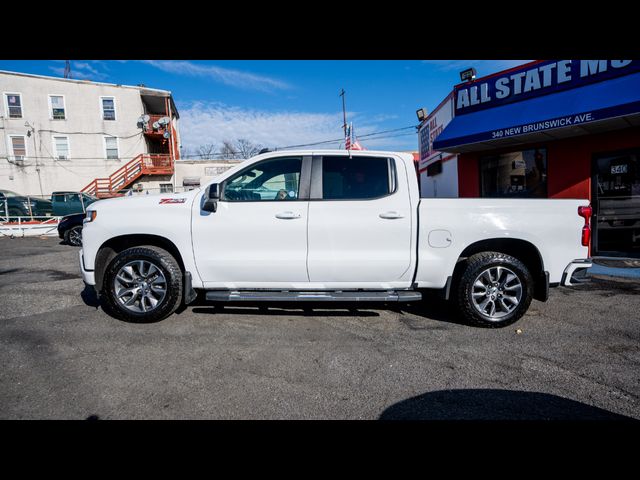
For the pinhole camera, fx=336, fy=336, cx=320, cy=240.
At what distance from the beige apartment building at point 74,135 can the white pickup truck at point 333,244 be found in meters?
23.8

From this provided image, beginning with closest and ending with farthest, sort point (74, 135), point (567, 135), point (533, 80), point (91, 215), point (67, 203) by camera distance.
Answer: point (91, 215) → point (567, 135) → point (533, 80) → point (67, 203) → point (74, 135)

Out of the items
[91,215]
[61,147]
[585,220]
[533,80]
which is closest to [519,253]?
[585,220]

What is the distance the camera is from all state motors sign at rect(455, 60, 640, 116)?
23.8 feet

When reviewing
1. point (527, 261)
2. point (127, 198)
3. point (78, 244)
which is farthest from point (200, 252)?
point (78, 244)

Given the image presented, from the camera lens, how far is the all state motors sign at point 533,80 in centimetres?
725

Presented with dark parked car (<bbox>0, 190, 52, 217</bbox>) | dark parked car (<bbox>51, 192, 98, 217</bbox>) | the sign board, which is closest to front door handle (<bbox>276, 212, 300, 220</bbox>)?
the sign board

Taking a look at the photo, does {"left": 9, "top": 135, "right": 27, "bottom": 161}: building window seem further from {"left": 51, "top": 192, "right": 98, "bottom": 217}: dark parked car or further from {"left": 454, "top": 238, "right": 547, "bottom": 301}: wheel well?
{"left": 454, "top": 238, "right": 547, "bottom": 301}: wheel well

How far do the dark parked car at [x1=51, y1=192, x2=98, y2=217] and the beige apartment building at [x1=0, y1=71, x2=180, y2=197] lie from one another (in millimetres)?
7447

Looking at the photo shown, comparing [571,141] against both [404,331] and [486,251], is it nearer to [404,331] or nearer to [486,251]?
[486,251]

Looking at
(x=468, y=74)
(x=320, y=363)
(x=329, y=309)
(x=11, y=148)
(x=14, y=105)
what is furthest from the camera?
(x=11, y=148)

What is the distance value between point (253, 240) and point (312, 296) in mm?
928

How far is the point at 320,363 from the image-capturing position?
3092mm

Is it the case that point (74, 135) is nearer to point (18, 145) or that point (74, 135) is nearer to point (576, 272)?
point (18, 145)

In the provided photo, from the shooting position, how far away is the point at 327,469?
151cm
